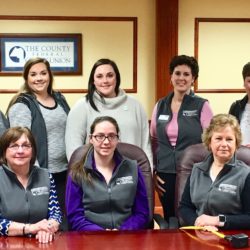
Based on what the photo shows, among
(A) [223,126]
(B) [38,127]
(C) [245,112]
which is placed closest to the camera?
(A) [223,126]

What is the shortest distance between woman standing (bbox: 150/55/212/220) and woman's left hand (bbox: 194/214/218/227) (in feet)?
2.45

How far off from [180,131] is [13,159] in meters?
1.21

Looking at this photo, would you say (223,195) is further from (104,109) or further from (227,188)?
(104,109)

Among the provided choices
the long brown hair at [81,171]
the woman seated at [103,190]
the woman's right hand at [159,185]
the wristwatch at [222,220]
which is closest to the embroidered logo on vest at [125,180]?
the woman seated at [103,190]

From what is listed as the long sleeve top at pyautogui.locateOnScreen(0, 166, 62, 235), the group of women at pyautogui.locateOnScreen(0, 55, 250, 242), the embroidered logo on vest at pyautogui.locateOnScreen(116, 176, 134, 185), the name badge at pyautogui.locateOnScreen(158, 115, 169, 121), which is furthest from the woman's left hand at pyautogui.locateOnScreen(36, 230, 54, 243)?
the name badge at pyautogui.locateOnScreen(158, 115, 169, 121)

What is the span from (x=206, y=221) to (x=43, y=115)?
1.27 metres

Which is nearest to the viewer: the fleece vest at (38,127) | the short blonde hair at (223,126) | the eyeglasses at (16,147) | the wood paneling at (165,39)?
the eyeglasses at (16,147)

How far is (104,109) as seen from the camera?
9.80ft

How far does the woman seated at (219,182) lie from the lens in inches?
90.7

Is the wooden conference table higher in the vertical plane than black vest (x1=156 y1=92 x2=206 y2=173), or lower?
lower

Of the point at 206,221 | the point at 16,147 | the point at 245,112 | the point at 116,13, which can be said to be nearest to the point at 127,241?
the point at 206,221

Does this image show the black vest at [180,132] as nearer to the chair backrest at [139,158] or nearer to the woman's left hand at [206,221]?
the chair backrest at [139,158]

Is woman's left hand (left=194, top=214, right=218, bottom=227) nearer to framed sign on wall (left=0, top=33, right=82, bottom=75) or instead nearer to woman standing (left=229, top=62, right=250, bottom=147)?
woman standing (left=229, top=62, right=250, bottom=147)

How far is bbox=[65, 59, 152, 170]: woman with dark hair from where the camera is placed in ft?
9.63
